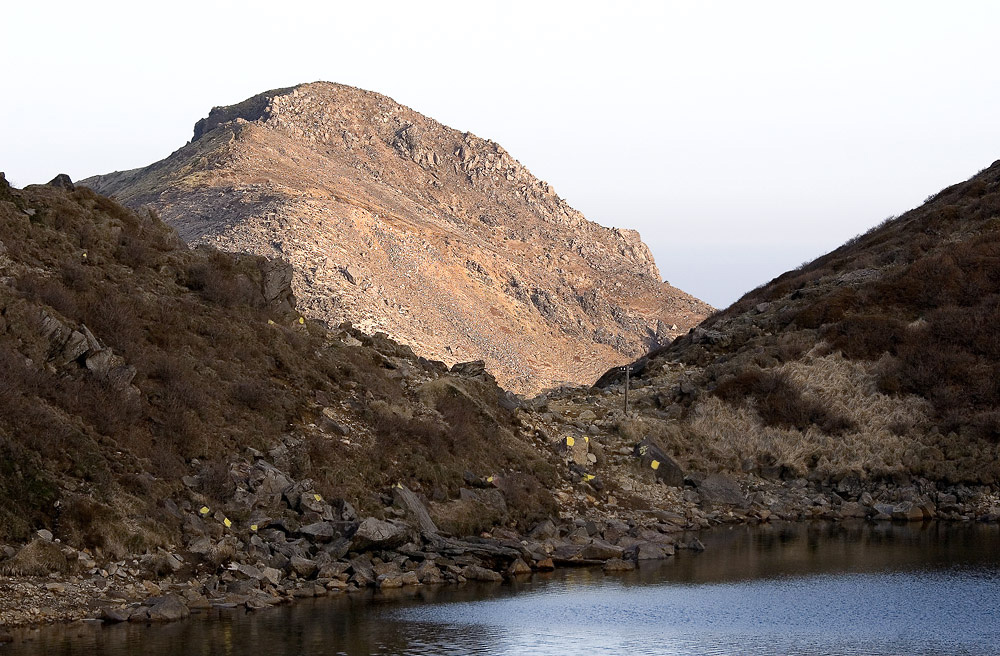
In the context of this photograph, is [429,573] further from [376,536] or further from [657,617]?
[657,617]

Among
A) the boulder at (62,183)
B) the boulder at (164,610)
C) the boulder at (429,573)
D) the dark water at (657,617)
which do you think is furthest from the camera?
the boulder at (62,183)

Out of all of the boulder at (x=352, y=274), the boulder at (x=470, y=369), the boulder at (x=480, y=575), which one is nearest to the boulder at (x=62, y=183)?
the boulder at (x=470, y=369)

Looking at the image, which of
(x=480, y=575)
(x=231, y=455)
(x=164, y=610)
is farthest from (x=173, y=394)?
(x=480, y=575)

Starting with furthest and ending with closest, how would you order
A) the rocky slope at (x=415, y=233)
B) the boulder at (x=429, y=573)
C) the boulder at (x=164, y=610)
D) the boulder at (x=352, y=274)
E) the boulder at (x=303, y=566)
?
the rocky slope at (x=415, y=233) → the boulder at (x=352, y=274) → the boulder at (x=429, y=573) → the boulder at (x=303, y=566) → the boulder at (x=164, y=610)

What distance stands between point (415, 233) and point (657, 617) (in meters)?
111

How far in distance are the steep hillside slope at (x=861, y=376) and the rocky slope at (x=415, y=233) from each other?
49.8 meters

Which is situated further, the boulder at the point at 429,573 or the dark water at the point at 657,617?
the boulder at the point at 429,573

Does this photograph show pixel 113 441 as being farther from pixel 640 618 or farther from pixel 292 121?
pixel 292 121

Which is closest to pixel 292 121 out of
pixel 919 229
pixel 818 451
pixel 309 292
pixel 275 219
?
pixel 275 219

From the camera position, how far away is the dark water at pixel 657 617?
27609mm

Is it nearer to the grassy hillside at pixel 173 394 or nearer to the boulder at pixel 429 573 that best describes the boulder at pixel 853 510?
the grassy hillside at pixel 173 394

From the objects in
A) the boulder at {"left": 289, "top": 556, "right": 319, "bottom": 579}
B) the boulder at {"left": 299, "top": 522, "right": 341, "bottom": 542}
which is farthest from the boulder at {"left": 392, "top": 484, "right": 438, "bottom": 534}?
the boulder at {"left": 289, "top": 556, "right": 319, "bottom": 579}

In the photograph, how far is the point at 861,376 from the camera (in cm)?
6425

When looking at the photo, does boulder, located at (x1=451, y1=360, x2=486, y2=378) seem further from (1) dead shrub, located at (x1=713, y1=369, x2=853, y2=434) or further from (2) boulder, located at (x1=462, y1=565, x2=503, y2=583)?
(2) boulder, located at (x1=462, y1=565, x2=503, y2=583)
